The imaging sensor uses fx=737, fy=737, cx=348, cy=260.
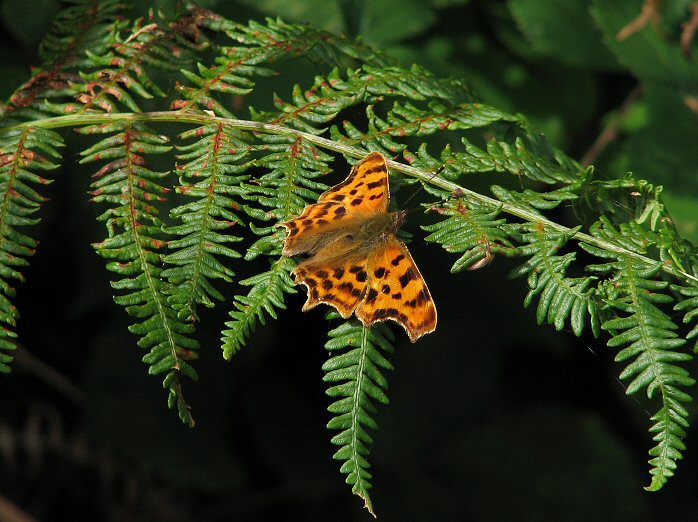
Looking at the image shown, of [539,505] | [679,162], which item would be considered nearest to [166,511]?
[539,505]

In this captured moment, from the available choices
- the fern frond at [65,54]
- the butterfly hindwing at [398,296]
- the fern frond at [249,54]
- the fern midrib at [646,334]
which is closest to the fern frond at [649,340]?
the fern midrib at [646,334]

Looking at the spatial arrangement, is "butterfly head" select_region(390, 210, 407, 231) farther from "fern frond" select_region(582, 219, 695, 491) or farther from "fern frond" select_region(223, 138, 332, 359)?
"fern frond" select_region(582, 219, 695, 491)

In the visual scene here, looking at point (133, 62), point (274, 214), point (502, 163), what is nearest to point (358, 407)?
point (274, 214)

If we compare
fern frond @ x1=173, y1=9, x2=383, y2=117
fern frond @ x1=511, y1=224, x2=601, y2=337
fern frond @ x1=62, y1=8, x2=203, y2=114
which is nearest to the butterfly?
fern frond @ x1=511, y1=224, x2=601, y2=337

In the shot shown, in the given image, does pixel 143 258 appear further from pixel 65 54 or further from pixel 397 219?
pixel 65 54

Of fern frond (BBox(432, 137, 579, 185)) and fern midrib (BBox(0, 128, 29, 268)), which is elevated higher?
fern frond (BBox(432, 137, 579, 185))

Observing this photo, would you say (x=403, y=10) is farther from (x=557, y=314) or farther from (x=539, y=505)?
(x=539, y=505)

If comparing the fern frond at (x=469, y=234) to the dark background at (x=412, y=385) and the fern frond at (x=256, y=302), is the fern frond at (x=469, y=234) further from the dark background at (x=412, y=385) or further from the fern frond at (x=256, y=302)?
the dark background at (x=412, y=385)
